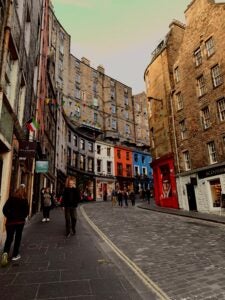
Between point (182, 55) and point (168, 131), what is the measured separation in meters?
7.66

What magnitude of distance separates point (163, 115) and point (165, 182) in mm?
A: 7303

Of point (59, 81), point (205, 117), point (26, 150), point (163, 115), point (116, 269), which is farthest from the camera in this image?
point (59, 81)

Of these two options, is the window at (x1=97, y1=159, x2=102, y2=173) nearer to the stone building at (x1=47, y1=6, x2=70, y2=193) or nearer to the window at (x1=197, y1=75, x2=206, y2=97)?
the stone building at (x1=47, y1=6, x2=70, y2=193)

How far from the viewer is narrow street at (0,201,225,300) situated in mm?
3996

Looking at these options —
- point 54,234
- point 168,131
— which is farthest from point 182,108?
point 54,234

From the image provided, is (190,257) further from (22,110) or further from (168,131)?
(168,131)

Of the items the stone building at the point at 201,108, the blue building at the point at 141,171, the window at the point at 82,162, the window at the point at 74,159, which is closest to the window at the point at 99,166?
the window at the point at 82,162

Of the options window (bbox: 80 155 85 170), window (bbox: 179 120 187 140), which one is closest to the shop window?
window (bbox: 179 120 187 140)

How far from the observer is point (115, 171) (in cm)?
4869

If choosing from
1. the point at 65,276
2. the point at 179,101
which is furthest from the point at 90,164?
the point at 65,276

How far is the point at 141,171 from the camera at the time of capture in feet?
180

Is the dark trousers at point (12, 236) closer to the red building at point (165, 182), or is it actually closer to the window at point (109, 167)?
the red building at point (165, 182)

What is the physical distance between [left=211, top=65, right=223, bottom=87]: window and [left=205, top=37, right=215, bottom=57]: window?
1.54 metres

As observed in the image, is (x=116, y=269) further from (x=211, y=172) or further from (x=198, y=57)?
(x=198, y=57)
